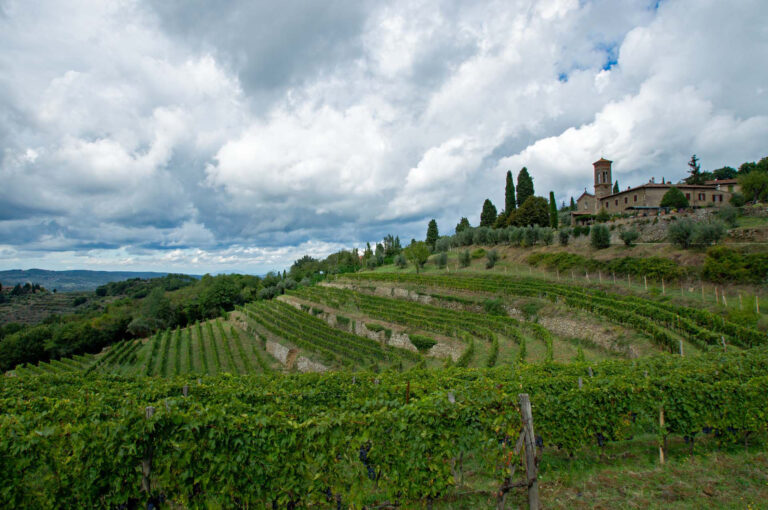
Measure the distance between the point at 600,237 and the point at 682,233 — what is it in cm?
940

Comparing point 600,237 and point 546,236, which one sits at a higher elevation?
point 546,236

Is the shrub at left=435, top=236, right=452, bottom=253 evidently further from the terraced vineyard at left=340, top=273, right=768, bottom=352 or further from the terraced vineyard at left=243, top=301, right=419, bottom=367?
the terraced vineyard at left=243, top=301, right=419, bottom=367

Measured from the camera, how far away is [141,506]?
202 inches

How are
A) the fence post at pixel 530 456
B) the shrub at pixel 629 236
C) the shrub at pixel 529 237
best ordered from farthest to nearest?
the shrub at pixel 529 237 < the shrub at pixel 629 236 < the fence post at pixel 530 456

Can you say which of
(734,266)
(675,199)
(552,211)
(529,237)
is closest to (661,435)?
(734,266)

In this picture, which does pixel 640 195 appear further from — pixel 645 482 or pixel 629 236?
pixel 645 482

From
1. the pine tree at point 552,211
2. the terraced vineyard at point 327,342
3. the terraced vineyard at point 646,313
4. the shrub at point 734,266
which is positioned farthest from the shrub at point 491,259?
the terraced vineyard at point 327,342

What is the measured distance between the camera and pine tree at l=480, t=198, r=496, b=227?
7697 centimetres

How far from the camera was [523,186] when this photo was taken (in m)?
69.8

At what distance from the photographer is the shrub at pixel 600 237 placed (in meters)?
41.2

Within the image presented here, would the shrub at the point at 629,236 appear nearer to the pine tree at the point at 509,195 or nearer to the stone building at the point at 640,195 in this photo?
the stone building at the point at 640,195

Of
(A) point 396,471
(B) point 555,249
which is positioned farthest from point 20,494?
(B) point 555,249

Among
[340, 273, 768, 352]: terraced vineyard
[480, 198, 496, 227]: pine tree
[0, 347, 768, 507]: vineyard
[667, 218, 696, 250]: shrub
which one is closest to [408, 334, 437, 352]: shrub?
[340, 273, 768, 352]: terraced vineyard

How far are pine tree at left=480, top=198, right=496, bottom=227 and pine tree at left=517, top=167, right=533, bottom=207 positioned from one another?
7782 millimetres
